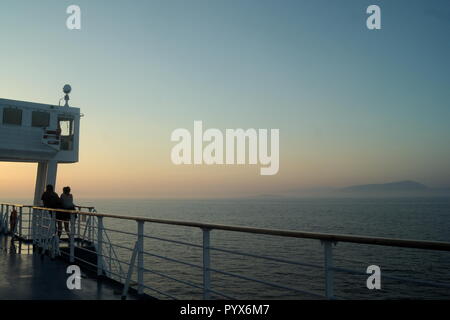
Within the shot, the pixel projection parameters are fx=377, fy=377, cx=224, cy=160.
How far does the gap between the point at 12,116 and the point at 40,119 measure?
3.32ft

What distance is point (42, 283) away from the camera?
237 inches

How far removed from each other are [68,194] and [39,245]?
186 cm

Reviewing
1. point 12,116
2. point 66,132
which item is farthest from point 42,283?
point 66,132

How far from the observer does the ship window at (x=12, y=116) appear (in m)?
14.6

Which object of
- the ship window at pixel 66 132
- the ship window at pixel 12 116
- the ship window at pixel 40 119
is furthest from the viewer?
the ship window at pixel 66 132

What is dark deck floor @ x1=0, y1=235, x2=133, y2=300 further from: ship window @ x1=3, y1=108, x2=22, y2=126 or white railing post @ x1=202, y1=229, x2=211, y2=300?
ship window @ x1=3, y1=108, x2=22, y2=126

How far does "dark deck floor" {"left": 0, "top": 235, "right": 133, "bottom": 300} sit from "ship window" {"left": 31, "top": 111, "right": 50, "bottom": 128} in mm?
7962

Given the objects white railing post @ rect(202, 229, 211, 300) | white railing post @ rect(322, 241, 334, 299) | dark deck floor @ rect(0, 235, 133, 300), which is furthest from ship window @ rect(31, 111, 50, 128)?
white railing post @ rect(322, 241, 334, 299)

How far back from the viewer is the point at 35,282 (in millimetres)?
6090

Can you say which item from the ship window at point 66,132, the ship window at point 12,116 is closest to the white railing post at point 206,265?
the ship window at point 66,132

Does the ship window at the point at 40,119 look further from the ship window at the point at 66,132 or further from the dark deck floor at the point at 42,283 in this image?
the dark deck floor at the point at 42,283

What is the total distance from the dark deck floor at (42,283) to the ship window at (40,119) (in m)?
7.96
